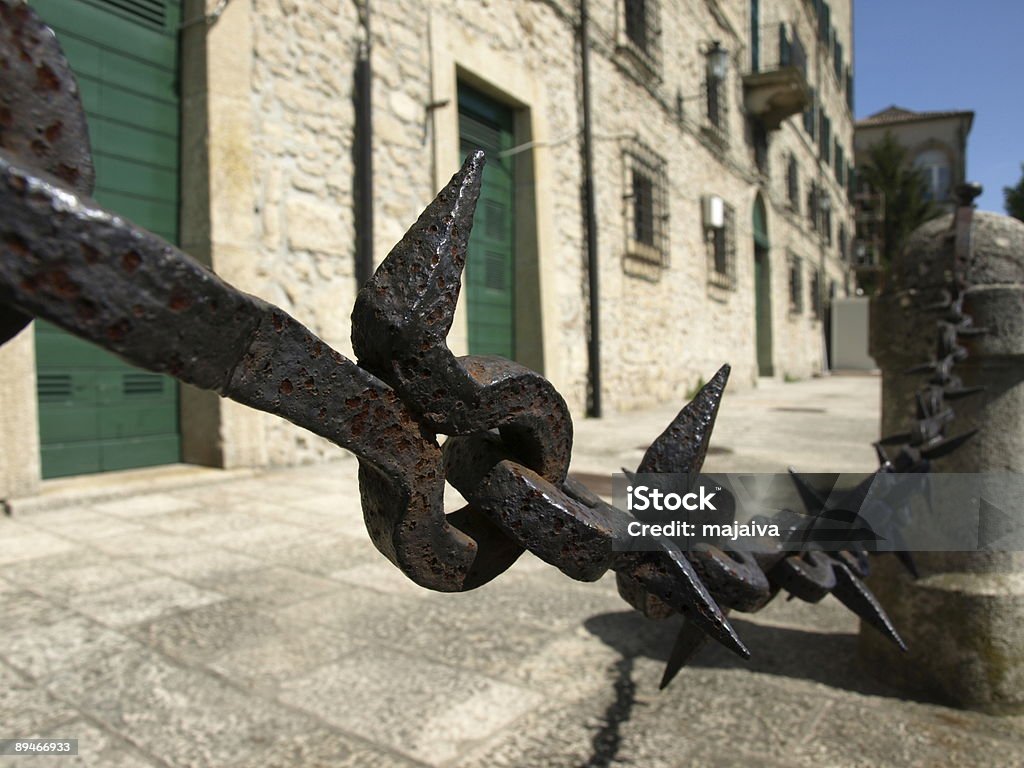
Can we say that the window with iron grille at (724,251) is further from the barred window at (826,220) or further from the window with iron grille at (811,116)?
the barred window at (826,220)

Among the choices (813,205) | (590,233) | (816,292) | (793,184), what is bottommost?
(590,233)

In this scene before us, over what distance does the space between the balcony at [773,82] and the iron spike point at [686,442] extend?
53.2 ft

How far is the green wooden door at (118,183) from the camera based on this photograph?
453 centimetres

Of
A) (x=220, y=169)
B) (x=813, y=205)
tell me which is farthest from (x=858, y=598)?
(x=813, y=205)

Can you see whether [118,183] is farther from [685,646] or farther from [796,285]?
[796,285]

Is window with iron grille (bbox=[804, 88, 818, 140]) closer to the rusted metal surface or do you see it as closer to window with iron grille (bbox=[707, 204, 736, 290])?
window with iron grille (bbox=[707, 204, 736, 290])

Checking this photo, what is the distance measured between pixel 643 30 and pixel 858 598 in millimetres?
11141

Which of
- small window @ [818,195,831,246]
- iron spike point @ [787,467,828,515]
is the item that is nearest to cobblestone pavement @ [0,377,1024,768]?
iron spike point @ [787,467,828,515]

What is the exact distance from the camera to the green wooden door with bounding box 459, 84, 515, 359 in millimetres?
7578

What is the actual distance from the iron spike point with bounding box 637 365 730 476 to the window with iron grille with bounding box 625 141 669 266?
9255 millimetres

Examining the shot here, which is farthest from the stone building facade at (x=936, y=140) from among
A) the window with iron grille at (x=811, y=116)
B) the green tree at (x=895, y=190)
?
the window with iron grille at (x=811, y=116)

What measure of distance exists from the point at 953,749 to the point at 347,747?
145 centimetres

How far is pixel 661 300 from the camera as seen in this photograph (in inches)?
435

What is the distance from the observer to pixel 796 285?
21.1m
